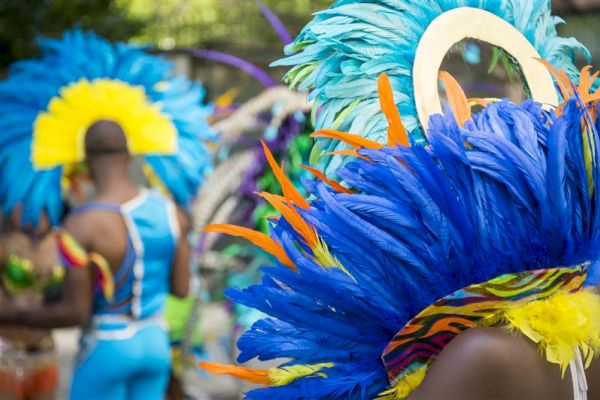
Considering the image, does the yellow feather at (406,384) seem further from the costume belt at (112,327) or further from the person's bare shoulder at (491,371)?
the costume belt at (112,327)

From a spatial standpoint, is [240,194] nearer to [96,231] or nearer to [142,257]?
[142,257]

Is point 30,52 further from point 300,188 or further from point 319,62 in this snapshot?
point 319,62

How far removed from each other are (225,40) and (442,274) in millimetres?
9542

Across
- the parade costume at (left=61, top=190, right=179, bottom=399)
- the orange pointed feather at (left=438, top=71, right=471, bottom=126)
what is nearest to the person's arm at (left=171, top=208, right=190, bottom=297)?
the parade costume at (left=61, top=190, right=179, bottom=399)

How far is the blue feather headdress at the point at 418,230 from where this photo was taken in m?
1.64

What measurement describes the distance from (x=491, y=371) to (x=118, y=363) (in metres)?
2.95

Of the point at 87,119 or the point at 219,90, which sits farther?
the point at 219,90

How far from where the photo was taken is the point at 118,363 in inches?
168

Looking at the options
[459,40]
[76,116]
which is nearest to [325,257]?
[459,40]

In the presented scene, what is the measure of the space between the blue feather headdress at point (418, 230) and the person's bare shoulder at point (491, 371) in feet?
0.26

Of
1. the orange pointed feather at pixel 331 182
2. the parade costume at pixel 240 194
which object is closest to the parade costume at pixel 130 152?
the parade costume at pixel 240 194

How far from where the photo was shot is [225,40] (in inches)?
432

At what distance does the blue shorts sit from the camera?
4.25 meters

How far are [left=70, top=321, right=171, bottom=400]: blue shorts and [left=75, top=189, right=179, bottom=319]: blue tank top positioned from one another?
9 centimetres
